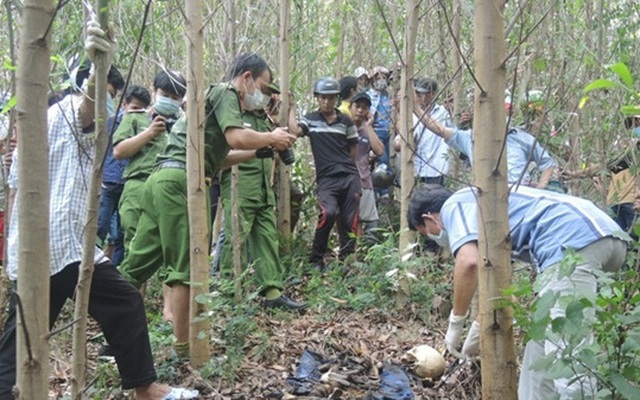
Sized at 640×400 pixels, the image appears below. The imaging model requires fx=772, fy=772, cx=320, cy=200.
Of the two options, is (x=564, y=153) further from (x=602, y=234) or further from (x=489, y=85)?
(x=489, y=85)

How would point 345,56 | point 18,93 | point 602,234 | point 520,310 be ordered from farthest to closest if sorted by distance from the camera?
point 345,56, point 602,234, point 520,310, point 18,93

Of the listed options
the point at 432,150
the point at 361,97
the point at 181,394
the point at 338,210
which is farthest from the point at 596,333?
the point at 361,97

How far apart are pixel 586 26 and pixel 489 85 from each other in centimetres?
333

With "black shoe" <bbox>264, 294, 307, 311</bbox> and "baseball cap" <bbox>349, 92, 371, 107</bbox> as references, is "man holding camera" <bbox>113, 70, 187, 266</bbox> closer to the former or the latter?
"black shoe" <bbox>264, 294, 307, 311</bbox>

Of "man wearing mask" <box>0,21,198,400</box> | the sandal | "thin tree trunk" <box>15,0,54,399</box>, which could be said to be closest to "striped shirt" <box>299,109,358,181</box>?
the sandal

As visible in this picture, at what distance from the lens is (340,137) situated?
716 cm

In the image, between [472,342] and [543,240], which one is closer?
[543,240]

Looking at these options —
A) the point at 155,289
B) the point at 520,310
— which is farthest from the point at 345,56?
the point at 520,310

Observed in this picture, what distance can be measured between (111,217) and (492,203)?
13.7ft

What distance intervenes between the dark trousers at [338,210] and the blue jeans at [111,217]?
1720 mm

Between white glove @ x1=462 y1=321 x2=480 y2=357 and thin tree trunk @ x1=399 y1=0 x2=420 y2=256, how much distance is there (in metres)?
1.28

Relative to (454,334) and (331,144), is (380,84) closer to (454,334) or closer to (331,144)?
(331,144)

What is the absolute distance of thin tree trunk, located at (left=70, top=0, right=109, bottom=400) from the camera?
6.97ft

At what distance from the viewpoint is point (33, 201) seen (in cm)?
177
